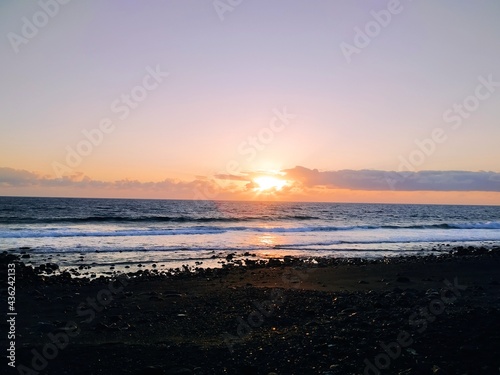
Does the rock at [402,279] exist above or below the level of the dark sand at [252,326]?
below

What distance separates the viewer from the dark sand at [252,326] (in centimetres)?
629

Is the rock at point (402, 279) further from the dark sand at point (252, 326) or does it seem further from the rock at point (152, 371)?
the rock at point (152, 371)

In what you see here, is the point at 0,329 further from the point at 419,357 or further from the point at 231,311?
the point at 419,357

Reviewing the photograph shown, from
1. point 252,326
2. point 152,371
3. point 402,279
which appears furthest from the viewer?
point 402,279

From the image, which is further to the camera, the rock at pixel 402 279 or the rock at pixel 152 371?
the rock at pixel 402 279

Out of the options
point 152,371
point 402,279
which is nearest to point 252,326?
point 152,371

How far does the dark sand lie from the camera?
20.6 ft

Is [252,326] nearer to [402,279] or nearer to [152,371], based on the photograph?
[152,371]

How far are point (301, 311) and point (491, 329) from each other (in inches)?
163

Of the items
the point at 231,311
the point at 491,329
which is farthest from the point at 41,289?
the point at 491,329

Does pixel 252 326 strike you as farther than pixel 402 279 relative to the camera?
No

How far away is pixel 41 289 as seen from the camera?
1359 cm

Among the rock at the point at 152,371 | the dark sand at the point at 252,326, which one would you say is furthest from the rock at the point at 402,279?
the rock at the point at 152,371

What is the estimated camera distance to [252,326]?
8578 mm
